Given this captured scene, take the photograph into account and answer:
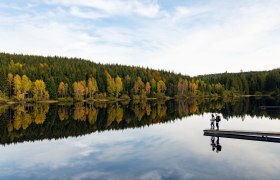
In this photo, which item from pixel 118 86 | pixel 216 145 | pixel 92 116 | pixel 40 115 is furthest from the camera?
pixel 118 86

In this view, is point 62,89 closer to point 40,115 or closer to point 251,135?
point 40,115

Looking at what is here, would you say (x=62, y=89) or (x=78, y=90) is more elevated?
(x=62, y=89)

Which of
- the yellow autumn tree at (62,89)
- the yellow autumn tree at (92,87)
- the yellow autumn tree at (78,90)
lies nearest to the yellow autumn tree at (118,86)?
the yellow autumn tree at (92,87)

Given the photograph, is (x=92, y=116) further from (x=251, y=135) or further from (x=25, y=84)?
(x=25, y=84)

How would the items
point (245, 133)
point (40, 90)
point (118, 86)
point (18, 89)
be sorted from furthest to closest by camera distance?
point (118, 86)
point (40, 90)
point (18, 89)
point (245, 133)

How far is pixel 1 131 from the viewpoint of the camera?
5403cm

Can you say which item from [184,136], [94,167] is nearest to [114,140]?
[184,136]

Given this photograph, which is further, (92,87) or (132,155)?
(92,87)

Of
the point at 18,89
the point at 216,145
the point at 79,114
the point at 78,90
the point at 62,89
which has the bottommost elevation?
the point at 79,114

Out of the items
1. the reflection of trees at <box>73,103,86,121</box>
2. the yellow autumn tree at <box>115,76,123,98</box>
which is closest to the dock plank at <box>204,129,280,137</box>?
the reflection of trees at <box>73,103,86,121</box>

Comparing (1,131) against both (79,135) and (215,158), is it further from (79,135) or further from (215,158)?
(215,158)

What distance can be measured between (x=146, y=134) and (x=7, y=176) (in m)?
26.1

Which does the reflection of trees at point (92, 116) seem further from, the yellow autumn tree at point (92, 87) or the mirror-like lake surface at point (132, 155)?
the yellow autumn tree at point (92, 87)

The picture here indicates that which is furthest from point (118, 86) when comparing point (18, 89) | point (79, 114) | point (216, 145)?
point (216, 145)
